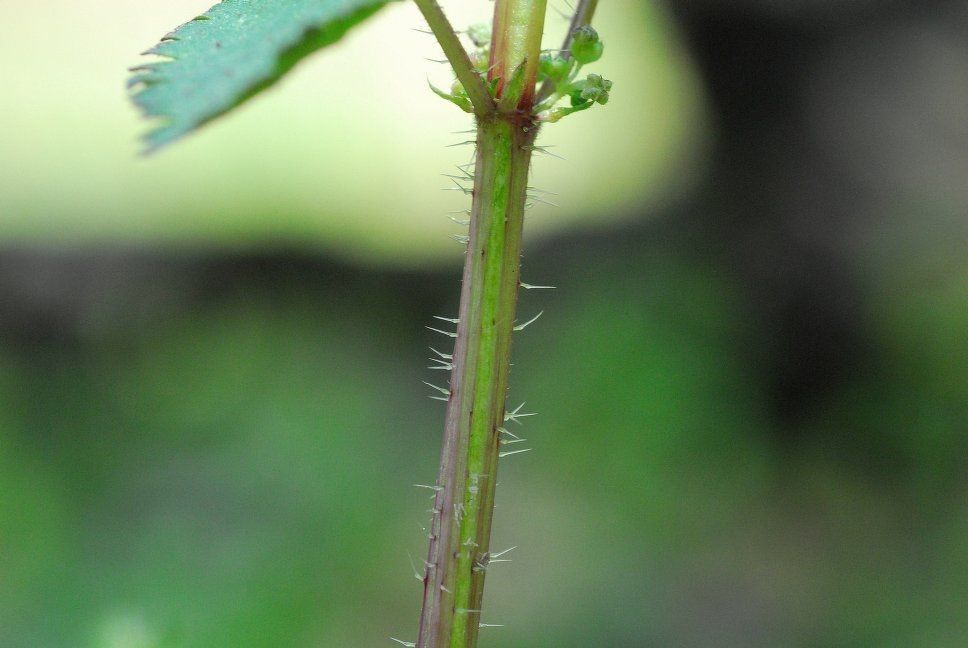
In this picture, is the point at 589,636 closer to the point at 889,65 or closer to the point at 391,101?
the point at 889,65

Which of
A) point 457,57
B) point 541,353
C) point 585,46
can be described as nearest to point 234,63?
point 457,57

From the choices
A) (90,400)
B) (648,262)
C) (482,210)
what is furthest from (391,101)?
(482,210)

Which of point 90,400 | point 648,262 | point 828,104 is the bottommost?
point 90,400

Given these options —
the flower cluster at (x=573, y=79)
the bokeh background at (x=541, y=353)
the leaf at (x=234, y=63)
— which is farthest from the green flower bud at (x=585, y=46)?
the bokeh background at (x=541, y=353)

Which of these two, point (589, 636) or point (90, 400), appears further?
point (90, 400)

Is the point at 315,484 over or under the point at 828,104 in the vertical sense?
under

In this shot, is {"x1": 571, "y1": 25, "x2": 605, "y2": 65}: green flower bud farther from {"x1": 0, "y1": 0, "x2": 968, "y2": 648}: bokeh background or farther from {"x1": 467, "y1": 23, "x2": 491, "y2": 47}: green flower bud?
{"x1": 0, "y1": 0, "x2": 968, "y2": 648}: bokeh background

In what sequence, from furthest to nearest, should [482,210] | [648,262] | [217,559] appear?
[648,262]
[217,559]
[482,210]
